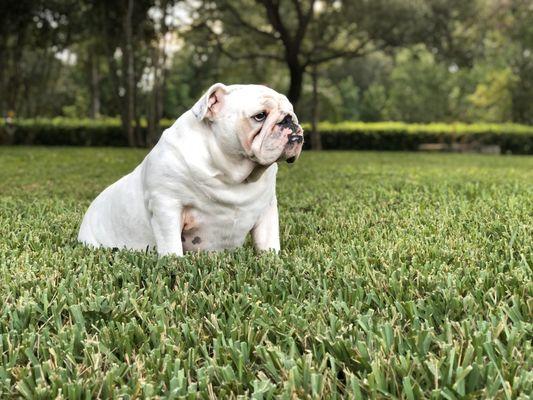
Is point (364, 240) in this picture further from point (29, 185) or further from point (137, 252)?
point (29, 185)

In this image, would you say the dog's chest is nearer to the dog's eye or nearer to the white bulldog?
the white bulldog

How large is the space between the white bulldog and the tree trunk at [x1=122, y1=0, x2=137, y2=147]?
55.9ft

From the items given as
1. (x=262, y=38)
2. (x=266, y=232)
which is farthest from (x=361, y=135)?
(x=266, y=232)

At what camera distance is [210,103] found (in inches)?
104

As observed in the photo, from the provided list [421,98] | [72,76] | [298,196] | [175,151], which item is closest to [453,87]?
[421,98]

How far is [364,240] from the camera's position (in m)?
3.18

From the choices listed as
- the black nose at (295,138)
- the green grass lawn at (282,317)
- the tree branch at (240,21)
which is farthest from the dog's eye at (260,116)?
the tree branch at (240,21)

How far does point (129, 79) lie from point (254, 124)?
18007 mm

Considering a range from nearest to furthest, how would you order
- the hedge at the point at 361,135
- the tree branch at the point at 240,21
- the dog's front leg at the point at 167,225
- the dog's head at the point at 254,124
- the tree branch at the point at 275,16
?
1. the dog's head at the point at 254,124
2. the dog's front leg at the point at 167,225
3. the tree branch at the point at 275,16
4. the tree branch at the point at 240,21
5. the hedge at the point at 361,135

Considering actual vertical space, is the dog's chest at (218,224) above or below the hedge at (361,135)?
below

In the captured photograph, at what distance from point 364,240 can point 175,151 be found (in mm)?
1147

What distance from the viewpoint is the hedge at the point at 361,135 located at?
22.3m

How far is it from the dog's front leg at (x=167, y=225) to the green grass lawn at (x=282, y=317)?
0.08 meters

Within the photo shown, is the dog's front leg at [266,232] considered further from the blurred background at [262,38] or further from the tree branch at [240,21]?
the tree branch at [240,21]
